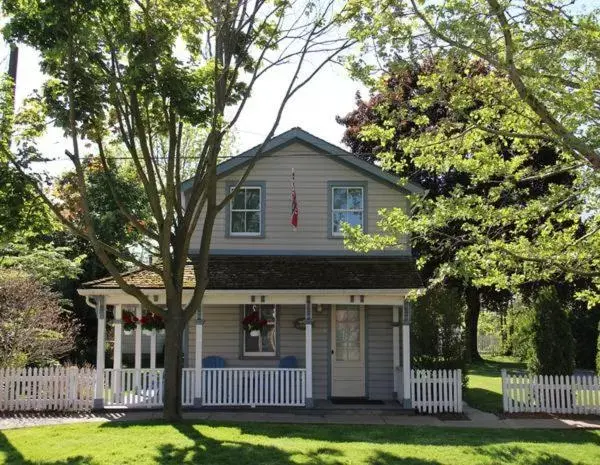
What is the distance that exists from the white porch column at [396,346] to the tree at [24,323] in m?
9.35

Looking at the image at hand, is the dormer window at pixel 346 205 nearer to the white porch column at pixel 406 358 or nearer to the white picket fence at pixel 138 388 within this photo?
the white porch column at pixel 406 358

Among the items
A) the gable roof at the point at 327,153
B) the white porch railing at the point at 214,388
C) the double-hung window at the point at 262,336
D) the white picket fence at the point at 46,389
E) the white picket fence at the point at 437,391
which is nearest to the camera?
the white picket fence at the point at 46,389

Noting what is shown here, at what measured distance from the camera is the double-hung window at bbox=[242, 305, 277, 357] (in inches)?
674

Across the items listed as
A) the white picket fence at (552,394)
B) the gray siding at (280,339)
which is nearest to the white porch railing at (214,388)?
the gray siding at (280,339)

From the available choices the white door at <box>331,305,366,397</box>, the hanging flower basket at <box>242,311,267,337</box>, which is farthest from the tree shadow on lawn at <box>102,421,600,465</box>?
the white door at <box>331,305,366,397</box>

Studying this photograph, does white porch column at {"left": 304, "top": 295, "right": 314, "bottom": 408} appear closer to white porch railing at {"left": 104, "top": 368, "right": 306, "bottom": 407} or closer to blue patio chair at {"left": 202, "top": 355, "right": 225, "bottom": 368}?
white porch railing at {"left": 104, "top": 368, "right": 306, "bottom": 407}

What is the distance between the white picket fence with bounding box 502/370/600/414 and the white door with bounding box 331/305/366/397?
394cm

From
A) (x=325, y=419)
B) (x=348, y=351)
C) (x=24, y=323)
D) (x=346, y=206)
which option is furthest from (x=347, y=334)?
(x=24, y=323)

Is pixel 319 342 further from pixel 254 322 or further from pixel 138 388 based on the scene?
pixel 138 388

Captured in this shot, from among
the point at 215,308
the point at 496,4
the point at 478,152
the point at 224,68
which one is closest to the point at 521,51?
the point at 496,4

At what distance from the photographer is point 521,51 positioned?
29.9 feet

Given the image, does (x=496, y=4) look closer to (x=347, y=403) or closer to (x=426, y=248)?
(x=347, y=403)

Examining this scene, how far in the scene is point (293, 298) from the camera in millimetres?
15828

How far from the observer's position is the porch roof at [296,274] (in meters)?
15.7
